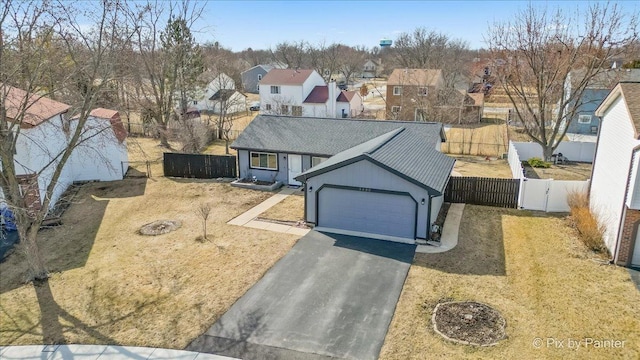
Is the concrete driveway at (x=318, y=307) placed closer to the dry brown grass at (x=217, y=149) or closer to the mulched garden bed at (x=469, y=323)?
the mulched garden bed at (x=469, y=323)

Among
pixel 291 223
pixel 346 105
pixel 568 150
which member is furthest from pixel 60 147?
pixel 346 105

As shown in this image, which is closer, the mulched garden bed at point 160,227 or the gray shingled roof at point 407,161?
the gray shingled roof at point 407,161

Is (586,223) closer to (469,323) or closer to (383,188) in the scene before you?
(383,188)

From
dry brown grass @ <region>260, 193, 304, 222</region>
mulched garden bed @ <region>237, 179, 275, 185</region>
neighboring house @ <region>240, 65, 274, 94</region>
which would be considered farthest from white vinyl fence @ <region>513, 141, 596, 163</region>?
neighboring house @ <region>240, 65, 274, 94</region>

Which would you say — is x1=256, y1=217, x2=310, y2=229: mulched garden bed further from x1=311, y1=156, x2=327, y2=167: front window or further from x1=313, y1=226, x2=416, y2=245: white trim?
x1=311, y1=156, x2=327, y2=167: front window

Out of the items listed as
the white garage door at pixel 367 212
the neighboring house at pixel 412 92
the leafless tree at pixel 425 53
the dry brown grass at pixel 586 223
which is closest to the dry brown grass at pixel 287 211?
the white garage door at pixel 367 212

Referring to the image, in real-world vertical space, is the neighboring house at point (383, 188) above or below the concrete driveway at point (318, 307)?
above

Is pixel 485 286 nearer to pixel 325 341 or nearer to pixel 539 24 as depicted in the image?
pixel 325 341
